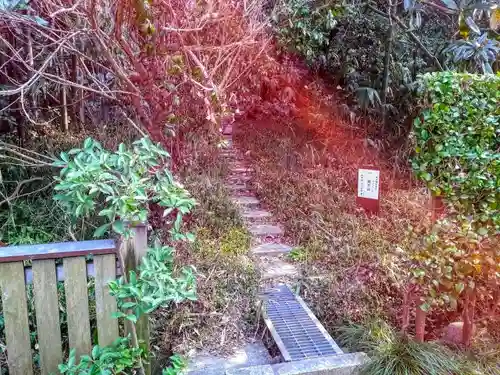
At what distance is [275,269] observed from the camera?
3.47 m

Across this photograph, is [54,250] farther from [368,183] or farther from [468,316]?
[368,183]

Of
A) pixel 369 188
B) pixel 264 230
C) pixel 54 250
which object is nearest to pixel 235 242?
pixel 264 230

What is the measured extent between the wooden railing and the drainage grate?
1082 mm

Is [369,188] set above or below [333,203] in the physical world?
above

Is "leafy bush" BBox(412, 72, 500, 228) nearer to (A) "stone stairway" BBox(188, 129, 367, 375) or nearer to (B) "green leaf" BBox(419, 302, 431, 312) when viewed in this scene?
(B) "green leaf" BBox(419, 302, 431, 312)

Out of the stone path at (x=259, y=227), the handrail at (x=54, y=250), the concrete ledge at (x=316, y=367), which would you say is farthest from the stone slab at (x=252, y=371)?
the stone path at (x=259, y=227)

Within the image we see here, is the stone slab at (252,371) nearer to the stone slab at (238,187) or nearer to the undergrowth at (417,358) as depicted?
the undergrowth at (417,358)

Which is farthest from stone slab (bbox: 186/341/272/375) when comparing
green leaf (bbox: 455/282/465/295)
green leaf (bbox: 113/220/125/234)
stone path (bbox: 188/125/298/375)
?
green leaf (bbox: 455/282/465/295)

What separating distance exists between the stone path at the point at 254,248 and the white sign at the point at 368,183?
94cm

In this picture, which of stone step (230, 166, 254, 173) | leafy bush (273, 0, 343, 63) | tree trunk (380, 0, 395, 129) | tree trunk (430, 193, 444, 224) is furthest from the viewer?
stone step (230, 166, 254, 173)

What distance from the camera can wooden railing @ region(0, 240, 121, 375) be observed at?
68.1 inches

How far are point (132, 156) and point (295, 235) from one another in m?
2.67

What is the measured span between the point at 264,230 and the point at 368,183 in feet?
4.37

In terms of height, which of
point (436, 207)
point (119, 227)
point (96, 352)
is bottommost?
point (96, 352)
